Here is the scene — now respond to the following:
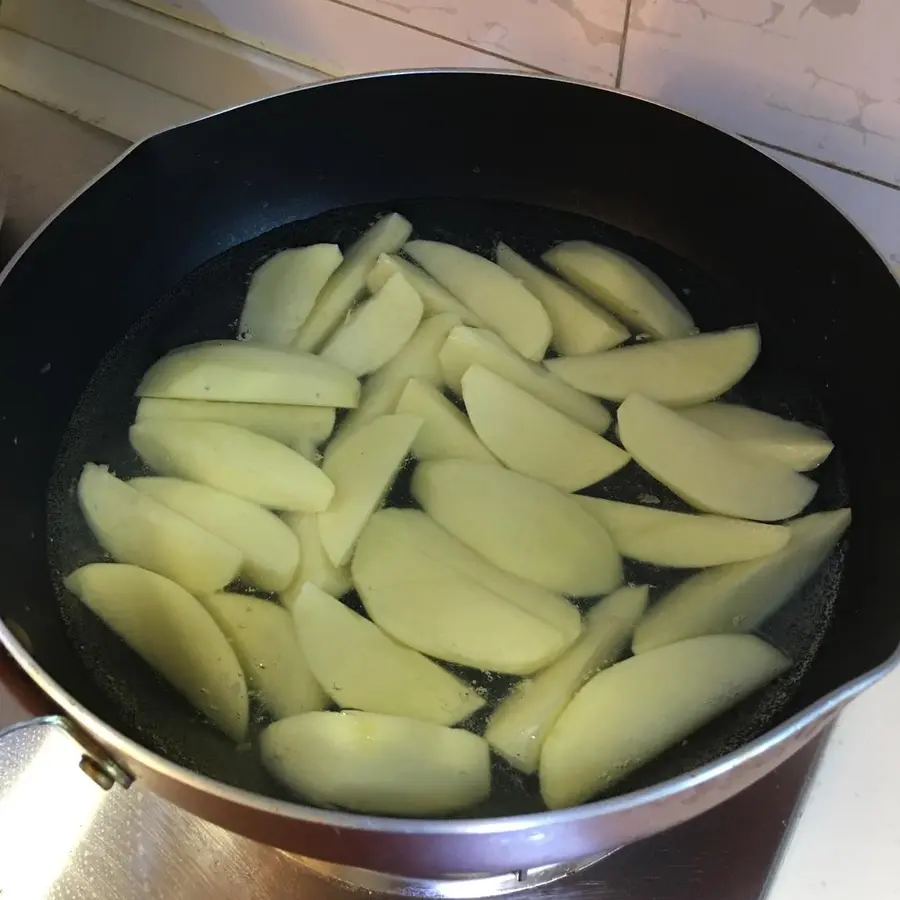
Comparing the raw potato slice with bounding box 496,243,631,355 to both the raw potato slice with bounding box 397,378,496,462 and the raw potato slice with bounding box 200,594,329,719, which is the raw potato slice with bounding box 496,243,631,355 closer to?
the raw potato slice with bounding box 397,378,496,462

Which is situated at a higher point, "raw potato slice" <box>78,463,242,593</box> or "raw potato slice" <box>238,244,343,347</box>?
"raw potato slice" <box>238,244,343,347</box>

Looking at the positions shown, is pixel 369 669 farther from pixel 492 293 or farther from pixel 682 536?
pixel 492 293

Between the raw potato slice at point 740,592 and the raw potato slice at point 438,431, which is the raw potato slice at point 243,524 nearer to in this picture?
the raw potato slice at point 438,431

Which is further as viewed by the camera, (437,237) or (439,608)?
(437,237)

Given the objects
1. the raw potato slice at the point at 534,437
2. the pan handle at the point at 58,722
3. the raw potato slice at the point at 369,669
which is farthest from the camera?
the raw potato slice at the point at 534,437

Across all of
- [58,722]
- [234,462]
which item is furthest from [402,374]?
[58,722]

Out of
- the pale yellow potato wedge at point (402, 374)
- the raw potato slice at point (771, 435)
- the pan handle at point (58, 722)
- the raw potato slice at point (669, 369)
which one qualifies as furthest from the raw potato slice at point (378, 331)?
the pan handle at point (58, 722)

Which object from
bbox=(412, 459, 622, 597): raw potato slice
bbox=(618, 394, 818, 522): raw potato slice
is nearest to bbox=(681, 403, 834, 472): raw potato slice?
bbox=(618, 394, 818, 522): raw potato slice
